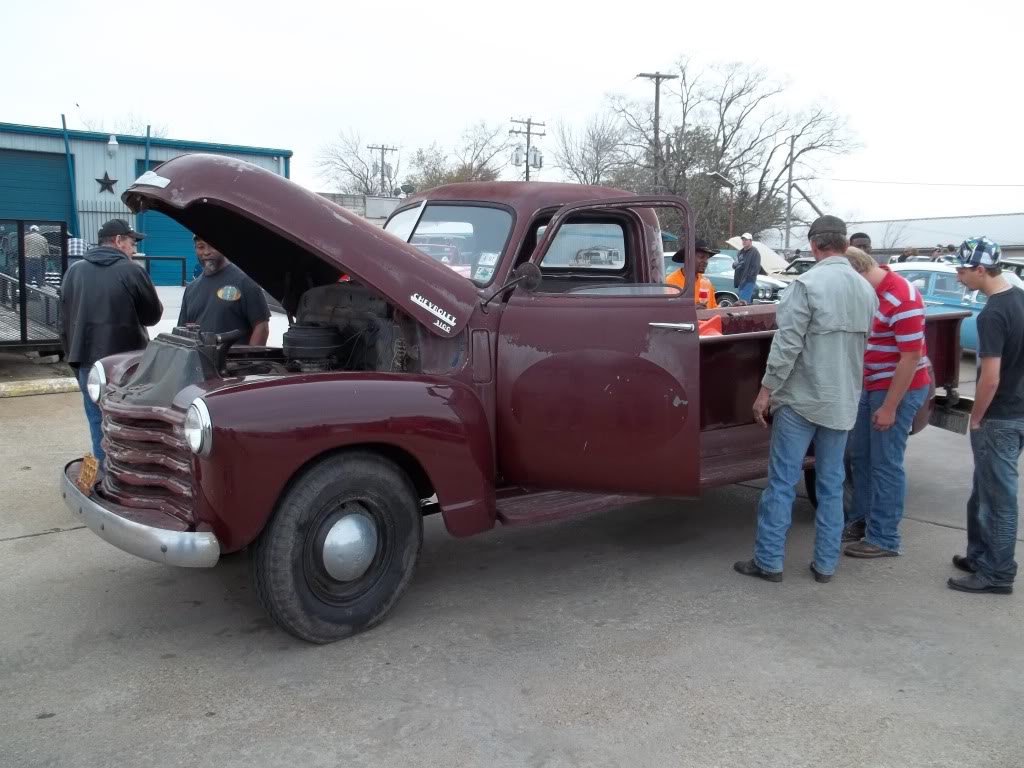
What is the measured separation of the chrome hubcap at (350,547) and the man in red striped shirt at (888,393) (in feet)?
9.14

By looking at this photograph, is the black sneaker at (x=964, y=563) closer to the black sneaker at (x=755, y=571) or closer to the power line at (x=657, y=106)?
the black sneaker at (x=755, y=571)

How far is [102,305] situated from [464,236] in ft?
8.15

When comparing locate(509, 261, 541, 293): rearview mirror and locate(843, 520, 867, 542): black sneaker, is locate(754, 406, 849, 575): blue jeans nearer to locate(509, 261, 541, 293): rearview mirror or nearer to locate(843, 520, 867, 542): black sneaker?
locate(843, 520, 867, 542): black sneaker

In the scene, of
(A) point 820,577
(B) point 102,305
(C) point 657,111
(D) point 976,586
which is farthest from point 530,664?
(C) point 657,111

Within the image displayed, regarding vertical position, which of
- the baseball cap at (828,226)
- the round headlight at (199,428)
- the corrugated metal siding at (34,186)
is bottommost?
the round headlight at (199,428)

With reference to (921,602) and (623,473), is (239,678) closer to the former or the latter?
(623,473)

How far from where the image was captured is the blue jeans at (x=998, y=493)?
4270 mm

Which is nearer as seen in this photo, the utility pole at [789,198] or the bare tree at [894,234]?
the utility pole at [789,198]

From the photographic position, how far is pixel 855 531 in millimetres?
5242

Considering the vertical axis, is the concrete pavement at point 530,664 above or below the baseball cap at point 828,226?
below

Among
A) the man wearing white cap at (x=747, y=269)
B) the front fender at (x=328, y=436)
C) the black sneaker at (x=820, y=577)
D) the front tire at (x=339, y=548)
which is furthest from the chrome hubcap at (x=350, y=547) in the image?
the man wearing white cap at (x=747, y=269)

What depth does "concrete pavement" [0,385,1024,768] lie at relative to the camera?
9.70 feet

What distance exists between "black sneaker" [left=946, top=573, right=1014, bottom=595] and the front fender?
2414 millimetres

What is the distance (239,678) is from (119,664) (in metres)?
0.52
